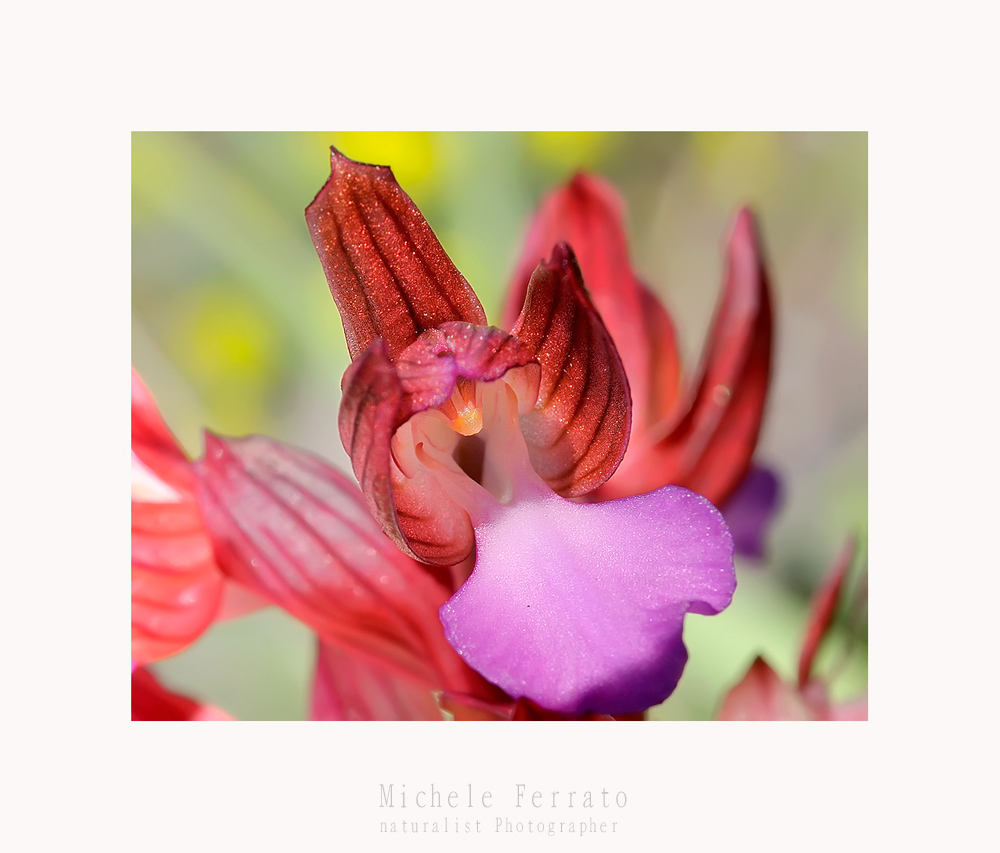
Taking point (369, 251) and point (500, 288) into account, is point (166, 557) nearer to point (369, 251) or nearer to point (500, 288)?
point (369, 251)

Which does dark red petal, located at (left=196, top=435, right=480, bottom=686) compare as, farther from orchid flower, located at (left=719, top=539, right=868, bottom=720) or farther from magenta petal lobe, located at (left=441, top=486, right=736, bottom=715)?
orchid flower, located at (left=719, top=539, right=868, bottom=720)

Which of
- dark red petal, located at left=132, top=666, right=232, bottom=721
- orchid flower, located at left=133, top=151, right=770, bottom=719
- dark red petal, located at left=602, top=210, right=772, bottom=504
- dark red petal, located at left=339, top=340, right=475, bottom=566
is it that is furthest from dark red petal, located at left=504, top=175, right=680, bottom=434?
dark red petal, located at left=132, top=666, right=232, bottom=721

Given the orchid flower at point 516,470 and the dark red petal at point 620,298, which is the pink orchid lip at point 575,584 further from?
the dark red petal at point 620,298

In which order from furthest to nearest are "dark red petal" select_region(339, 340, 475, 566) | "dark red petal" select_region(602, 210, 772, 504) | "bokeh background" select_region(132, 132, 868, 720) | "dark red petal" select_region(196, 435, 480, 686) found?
"bokeh background" select_region(132, 132, 868, 720)
"dark red petal" select_region(602, 210, 772, 504)
"dark red petal" select_region(196, 435, 480, 686)
"dark red petal" select_region(339, 340, 475, 566)

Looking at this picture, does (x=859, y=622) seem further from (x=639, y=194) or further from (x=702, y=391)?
(x=639, y=194)
